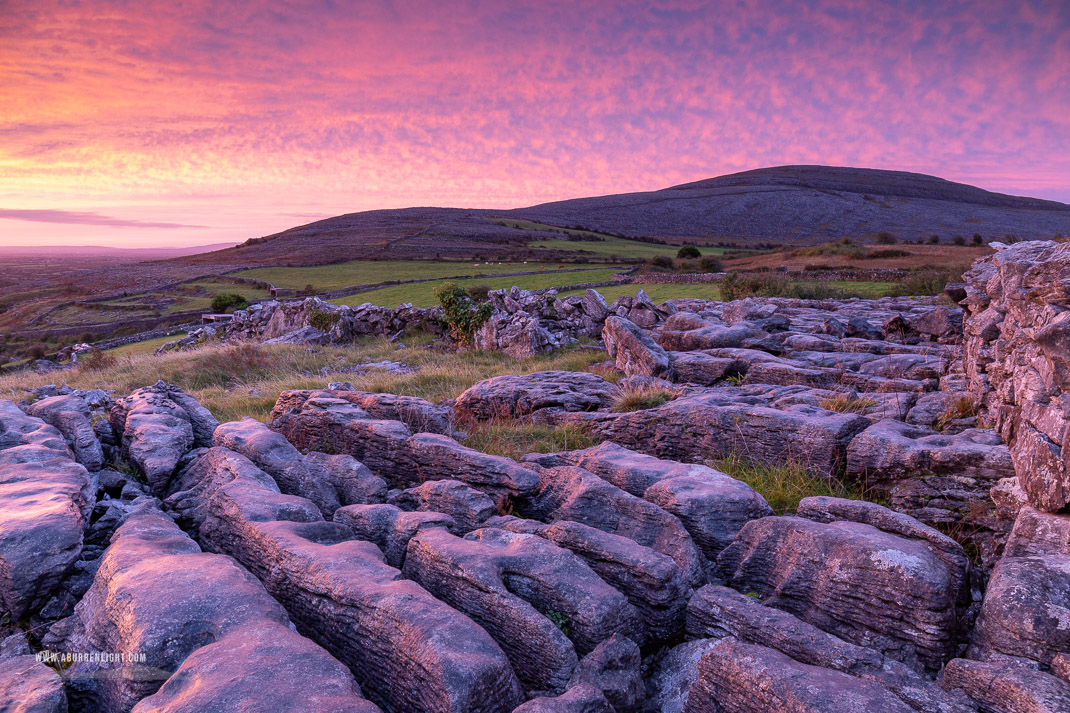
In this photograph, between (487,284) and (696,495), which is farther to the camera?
(487,284)

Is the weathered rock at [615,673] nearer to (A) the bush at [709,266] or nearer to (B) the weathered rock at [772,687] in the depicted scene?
(B) the weathered rock at [772,687]

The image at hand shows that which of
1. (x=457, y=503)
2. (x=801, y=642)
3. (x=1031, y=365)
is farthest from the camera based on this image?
(x=457, y=503)

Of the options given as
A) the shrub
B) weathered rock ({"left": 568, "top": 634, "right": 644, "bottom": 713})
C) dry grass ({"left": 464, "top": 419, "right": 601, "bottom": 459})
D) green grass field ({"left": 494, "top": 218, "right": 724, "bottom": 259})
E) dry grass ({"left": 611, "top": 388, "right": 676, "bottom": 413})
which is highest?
green grass field ({"left": 494, "top": 218, "right": 724, "bottom": 259})

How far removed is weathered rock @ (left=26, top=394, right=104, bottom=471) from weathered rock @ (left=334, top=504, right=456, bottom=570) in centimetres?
539

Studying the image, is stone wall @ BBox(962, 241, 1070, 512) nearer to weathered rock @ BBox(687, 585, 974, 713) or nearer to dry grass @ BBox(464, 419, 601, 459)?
weathered rock @ BBox(687, 585, 974, 713)

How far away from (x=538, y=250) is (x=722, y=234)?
5723 cm

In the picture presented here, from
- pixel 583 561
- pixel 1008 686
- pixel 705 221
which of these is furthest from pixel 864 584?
pixel 705 221

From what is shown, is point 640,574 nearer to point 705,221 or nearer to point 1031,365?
point 1031,365

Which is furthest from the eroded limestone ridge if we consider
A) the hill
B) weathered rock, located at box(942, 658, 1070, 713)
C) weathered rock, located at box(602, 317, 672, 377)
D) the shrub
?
the hill

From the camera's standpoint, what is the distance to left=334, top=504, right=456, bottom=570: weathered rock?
6711mm

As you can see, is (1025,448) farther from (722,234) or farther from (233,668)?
(722,234)

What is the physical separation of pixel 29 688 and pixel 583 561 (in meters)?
4.85

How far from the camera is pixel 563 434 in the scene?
11.6m

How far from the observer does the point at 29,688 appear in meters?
4.40
